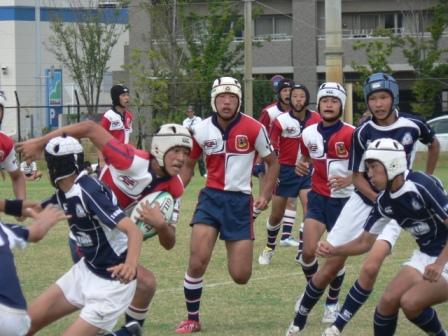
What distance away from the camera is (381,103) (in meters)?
9.16

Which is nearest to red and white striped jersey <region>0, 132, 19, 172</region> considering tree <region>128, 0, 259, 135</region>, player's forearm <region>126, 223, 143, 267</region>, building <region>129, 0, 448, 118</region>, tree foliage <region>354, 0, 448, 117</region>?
player's forearm <region>126, 223, 143, 267</region>

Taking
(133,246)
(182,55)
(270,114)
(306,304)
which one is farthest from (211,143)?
(182,55)

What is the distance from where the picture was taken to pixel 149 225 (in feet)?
24.6

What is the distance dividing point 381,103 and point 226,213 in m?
1.60

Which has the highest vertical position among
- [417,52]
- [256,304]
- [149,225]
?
[417,52]

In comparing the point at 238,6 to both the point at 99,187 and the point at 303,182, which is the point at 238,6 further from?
the point at 99,187

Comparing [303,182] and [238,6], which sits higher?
[238,6]

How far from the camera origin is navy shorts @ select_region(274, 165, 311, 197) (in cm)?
1395

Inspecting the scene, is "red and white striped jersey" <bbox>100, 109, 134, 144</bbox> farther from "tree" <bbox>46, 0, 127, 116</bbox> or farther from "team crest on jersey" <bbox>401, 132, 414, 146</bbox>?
"tree" <bbox>46, 0, 127, 116</bbox>

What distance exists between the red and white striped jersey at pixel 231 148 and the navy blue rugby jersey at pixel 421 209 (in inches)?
77.3

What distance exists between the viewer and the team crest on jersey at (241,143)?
9602 millimetres

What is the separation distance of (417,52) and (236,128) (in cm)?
3496

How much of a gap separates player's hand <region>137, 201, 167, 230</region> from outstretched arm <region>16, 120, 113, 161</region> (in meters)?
0.64

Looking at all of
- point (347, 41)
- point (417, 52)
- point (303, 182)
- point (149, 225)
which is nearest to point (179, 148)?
point (149, 225)
